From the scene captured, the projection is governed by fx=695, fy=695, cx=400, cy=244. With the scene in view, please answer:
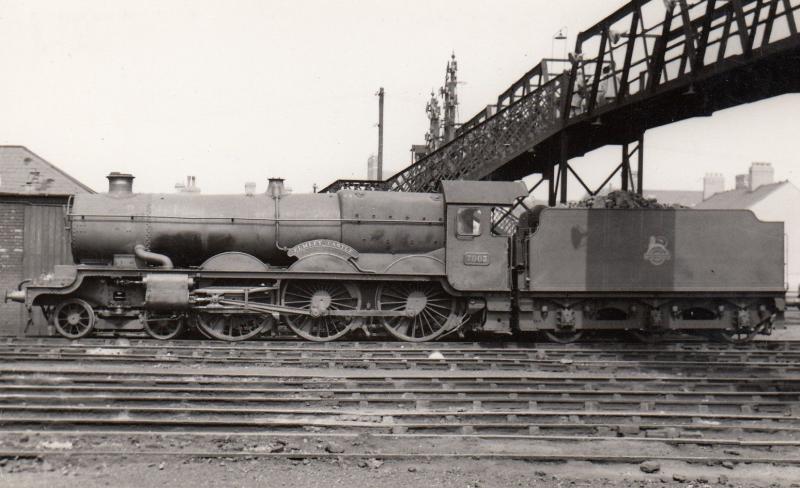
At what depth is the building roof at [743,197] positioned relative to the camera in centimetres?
3628

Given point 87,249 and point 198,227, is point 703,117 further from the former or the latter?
point 87,249

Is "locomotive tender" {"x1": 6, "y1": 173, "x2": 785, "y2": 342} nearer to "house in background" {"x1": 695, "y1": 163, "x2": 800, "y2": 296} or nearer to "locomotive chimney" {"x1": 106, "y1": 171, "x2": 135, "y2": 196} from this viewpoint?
"locomotive chimney" {"x1": 106, "y1": 171, "x2": 135, "y2": 196}

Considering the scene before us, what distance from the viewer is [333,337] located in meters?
11.8

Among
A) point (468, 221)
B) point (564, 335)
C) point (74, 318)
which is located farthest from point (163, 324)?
point (564, 335)

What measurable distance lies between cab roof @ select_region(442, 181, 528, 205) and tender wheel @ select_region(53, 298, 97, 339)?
6.31m

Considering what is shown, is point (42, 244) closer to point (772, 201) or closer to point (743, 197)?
point (772, 201)

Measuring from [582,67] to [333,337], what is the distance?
25.5 feet

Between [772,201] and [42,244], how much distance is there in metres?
34.0

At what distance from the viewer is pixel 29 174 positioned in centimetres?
2019

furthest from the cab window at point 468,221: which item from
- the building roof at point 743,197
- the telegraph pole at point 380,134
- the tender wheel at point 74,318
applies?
the building roof at point 743,197

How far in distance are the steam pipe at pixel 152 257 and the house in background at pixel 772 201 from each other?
28.6 metres

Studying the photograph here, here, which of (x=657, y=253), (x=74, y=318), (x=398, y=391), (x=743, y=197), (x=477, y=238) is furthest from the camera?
(x=743, y=197)

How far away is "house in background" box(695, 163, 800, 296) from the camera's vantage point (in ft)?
110

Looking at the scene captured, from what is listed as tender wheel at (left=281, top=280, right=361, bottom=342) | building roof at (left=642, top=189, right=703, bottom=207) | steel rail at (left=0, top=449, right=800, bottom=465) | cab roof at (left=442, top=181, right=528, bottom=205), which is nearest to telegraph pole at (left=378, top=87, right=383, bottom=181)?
cab roof at (left=442, top=181, right=528, bottom=205)
